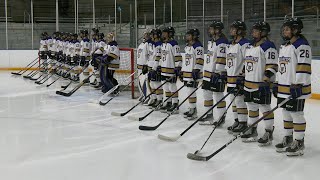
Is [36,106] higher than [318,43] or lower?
lower

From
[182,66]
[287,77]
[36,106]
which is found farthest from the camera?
[36,106]

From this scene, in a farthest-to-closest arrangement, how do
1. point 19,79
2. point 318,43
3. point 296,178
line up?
point 19,79, point 318,43, point 296,178

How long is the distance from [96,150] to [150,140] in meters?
0.63

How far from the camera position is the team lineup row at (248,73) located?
3.71m

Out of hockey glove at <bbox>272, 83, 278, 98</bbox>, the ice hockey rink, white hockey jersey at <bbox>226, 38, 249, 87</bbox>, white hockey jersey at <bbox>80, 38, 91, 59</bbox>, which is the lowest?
the ice hockey rink

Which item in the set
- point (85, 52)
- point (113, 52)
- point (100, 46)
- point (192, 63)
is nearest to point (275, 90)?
point (192, 63)

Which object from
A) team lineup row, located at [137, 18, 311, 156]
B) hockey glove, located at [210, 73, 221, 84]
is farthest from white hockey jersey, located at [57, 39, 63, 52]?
hockey glove, located at [210, 73, 221, 84]

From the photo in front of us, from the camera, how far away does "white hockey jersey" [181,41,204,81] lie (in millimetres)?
5344

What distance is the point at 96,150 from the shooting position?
3992 millimetres

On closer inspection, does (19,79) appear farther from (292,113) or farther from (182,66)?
(292,113)

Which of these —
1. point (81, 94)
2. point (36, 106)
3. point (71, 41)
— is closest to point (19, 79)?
point (71, 41)

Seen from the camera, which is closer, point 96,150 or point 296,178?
point 296,178

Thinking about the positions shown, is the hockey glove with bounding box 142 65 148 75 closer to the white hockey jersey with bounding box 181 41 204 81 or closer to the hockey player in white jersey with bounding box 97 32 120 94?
the white hockey jersey with bounding box 181 41 204 81

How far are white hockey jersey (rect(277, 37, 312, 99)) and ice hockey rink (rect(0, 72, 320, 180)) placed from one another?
0.56 m
